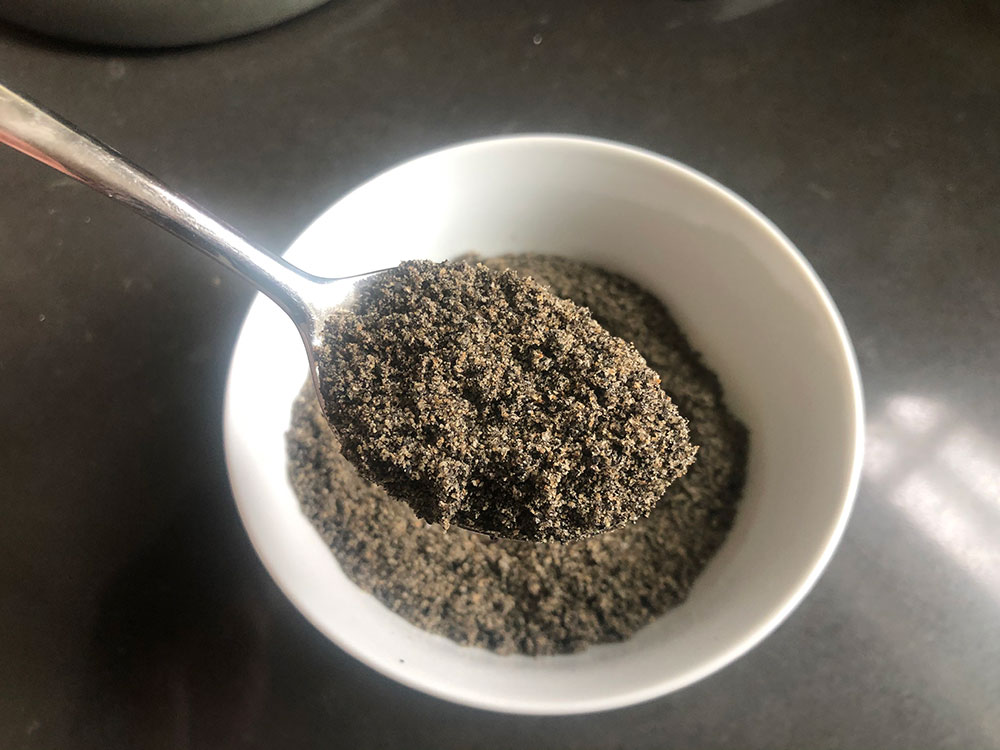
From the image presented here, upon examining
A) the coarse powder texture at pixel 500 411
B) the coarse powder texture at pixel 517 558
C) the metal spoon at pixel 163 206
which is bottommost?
the coarse powder texture at pixel 517 558

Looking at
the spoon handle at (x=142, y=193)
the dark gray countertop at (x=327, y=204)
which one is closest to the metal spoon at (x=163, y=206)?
the spoon handle at (x=142, y=193)

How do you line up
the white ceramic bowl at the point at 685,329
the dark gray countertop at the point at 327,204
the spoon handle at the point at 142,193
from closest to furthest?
1. the spoon handle at the point at 142,193
2. the white ceramic bowl at the point at 685,329
3. the dark gray countertop at the point at 327,204

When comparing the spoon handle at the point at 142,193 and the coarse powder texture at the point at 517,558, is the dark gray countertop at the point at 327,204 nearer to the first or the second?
the coarse powder texture at the point at 517,558

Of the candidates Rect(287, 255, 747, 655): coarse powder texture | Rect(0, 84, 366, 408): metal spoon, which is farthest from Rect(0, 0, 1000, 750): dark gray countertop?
Rect(0, 84, 366, 408): metal spoon

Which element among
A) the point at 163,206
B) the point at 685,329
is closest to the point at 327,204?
the point at 163,206

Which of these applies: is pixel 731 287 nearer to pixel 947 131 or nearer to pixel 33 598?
pixel 947 131

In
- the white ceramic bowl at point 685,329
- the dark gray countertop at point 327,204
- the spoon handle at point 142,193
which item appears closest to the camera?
the spoon handle at point 142,193

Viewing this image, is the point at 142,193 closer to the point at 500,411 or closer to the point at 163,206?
the point at 163,206
